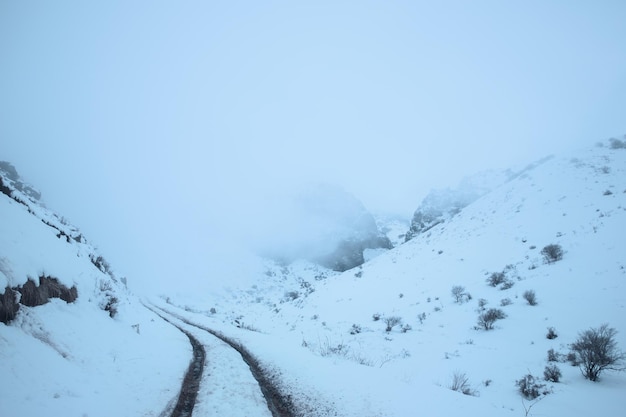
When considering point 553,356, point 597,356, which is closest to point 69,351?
point 597,356

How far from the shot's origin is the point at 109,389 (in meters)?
6.03

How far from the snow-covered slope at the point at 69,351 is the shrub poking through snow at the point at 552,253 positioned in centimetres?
1917

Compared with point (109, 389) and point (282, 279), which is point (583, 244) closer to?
point (109, 389)

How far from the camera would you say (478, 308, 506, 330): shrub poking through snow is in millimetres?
13070

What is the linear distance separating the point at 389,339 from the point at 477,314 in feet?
14.6

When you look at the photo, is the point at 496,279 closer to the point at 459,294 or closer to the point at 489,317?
the point at 459,294

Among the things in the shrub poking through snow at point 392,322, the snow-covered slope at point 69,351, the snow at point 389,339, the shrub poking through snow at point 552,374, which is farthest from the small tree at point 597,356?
the snow-covered slope at point 69,351

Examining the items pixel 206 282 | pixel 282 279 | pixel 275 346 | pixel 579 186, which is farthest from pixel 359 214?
pixel 275 346

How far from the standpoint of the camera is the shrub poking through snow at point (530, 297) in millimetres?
13586

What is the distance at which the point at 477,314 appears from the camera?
577 inches

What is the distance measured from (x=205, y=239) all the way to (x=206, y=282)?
62.4 ft

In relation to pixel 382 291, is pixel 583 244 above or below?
above

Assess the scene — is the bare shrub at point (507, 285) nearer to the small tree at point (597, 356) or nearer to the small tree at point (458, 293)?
the small tree at point (458, 293)

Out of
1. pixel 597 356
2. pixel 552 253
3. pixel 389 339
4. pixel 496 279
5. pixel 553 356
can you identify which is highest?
pixel 552 253
